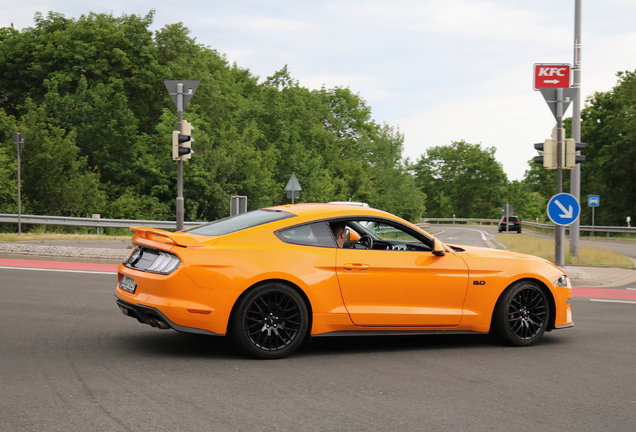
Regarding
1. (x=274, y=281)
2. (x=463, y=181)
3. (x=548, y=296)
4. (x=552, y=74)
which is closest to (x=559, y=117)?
(x=552, y=74)

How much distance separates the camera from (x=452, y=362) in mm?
7145

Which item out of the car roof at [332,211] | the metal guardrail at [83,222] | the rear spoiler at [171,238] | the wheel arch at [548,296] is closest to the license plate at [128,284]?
the rear spoiler at [171,238]

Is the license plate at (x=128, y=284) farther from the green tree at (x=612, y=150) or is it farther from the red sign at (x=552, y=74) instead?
the green tree at (x=612, y=150)

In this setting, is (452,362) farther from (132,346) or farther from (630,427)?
(132,346)

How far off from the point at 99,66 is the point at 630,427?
147 feet

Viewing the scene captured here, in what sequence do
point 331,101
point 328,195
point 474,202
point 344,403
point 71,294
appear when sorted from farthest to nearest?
point 474,202
point 331,101
point 328,195
point 71,294
point 344,403

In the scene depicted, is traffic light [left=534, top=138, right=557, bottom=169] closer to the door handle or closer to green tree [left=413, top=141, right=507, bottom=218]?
the door handle

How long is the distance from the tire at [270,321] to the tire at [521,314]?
2.14 m

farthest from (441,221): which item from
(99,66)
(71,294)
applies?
(71,294)

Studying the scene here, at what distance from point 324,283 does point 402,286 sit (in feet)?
2.67

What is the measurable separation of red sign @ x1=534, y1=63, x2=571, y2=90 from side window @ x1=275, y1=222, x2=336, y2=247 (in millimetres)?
11627

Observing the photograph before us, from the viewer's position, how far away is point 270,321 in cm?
693

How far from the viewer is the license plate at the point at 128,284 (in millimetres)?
7104

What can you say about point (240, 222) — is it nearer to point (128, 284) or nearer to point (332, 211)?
point (332, 211)
